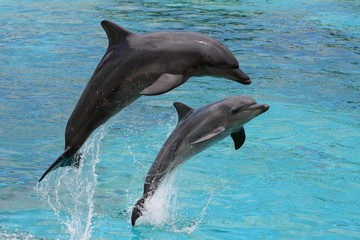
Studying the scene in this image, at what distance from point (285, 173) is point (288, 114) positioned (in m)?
2.11

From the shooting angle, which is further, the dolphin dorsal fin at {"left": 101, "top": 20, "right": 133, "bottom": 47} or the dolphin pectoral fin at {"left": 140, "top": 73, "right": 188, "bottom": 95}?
the dolphin dorsal fin at {"left": 101, "top": 20, "right": 133, "bottom": 47}

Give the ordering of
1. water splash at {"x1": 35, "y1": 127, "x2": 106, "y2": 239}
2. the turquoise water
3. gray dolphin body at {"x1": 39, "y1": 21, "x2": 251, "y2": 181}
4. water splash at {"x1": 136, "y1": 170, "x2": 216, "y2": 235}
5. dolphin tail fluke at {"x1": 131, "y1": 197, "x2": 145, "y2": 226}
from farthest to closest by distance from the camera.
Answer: the turquoise water < water splash at {"x1": 35, "y1": 127, "x2": 106, "y2": 239} < water splash at {"x1": 136, "y1": 170, "x2": 216, "y2": 235} < dolphin tail fluke at {"x1": 131, "y1": 197, "x2": 145, "y2": 226} < gray dolphin body at {"x1": 39, "y1": 21, "x2": 251, "y2": 181}

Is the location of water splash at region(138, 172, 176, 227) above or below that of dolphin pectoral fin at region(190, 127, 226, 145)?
below

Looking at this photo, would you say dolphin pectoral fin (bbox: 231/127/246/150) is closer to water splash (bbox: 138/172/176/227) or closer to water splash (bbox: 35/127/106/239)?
water splash (bbox: 138/172/176/227)

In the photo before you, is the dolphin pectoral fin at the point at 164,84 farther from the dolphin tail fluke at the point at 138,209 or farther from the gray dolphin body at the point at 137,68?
the dolphin tail fluke at the point at 138,209

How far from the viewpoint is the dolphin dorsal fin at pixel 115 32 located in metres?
4.91

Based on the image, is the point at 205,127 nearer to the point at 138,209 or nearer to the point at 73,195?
the point at 138,209

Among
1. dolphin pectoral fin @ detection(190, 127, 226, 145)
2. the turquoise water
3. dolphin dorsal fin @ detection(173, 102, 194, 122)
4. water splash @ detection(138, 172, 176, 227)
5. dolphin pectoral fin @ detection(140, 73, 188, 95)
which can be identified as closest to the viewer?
dolphin pectoral fin @ detection(140, 73, 188, 95)

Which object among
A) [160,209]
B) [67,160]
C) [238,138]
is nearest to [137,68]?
[67,160]

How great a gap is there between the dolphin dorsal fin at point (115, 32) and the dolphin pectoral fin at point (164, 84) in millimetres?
419

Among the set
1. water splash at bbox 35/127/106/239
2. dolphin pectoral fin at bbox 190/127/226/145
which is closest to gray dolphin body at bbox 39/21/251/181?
dolphin pectoral fin at bbox 190/127/226/145

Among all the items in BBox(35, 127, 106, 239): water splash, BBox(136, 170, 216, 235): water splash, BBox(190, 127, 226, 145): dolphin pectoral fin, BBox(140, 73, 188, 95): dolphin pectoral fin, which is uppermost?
BBox(140, 73, 188, 95): dolphin pectoral fin

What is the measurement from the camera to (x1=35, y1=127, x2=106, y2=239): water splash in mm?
6727

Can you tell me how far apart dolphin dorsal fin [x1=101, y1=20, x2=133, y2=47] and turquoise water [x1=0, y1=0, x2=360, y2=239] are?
1.24 meters
